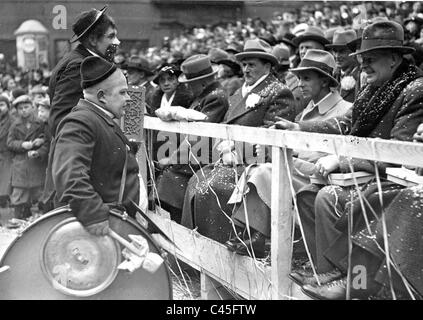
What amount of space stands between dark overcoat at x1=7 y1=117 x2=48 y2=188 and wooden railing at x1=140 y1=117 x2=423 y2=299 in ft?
15.2

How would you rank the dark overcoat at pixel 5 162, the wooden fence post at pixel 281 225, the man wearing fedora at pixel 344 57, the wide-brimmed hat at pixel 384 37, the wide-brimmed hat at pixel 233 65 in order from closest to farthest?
1. the wooden fence post at pixel 281 225
2. the wide-brimmed hat at pixel 384 37
3. the man wearing fedora at pixel 344 57
4. the wide-brimmed hat at pixel 233 65
5. the dark overcoat at pixel 5 162

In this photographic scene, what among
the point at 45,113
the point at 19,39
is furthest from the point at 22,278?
the point at 19,39

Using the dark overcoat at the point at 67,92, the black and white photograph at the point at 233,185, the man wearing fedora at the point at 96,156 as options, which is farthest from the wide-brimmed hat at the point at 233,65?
the man wearing fedora at the point at 96,156

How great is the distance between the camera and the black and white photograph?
3551 mm

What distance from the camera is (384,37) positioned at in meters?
4.57

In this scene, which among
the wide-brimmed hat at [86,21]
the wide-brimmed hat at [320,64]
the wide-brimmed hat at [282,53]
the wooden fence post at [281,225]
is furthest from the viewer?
the wide-brimmed hat at [282,53]

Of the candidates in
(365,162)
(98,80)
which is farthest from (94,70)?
(365,162)

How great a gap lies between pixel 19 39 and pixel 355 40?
454 inches

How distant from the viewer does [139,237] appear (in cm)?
359

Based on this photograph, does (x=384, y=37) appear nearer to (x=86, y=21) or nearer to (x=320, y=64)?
(x=320, y=64)

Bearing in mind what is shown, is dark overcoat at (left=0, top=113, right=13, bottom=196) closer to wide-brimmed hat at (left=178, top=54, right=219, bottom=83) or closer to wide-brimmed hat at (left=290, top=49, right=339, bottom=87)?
wide-brimmed hat at (left=178, top=54, right=219, bottom=83)

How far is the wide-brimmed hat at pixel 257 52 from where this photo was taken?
20.1 ft

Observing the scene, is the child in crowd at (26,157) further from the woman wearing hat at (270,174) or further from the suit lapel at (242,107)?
the woman wearing hat at (270,174)
